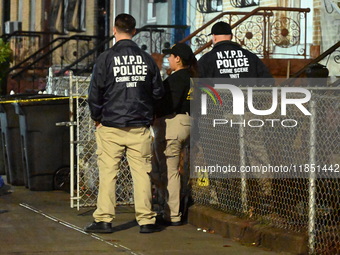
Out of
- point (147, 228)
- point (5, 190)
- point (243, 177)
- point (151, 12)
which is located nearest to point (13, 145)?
point (5, 190)

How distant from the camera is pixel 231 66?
32.6 ft

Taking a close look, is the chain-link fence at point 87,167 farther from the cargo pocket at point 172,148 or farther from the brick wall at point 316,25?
the brick wall at point 316,25

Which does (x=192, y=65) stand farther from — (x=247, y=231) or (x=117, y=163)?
(x=247, y=231)

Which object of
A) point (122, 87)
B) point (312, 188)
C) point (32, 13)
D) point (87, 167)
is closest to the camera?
point (312, 188)

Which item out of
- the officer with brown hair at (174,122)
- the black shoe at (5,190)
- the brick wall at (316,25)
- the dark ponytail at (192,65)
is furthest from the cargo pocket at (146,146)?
the brick wall at (316,25)

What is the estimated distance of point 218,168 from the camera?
31.9ft

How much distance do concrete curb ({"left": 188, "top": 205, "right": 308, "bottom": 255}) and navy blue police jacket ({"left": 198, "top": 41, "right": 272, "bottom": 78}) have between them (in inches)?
54.8

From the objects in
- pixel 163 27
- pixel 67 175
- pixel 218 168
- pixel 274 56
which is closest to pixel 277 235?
pixel 218 168

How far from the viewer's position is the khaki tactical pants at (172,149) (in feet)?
31.5

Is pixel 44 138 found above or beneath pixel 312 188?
above

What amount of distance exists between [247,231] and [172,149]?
134cm

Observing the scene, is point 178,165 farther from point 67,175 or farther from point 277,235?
point 67,175

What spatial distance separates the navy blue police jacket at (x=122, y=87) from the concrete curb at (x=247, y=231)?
3.98 feet

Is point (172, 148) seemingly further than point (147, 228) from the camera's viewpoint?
Yes
